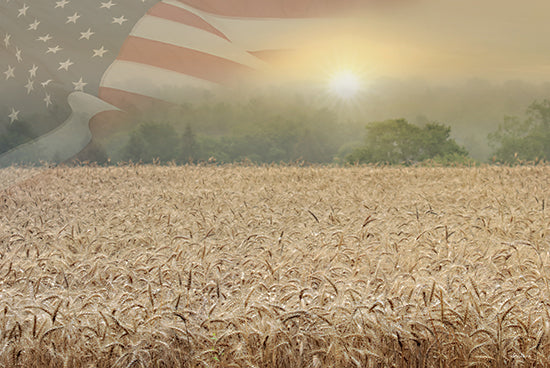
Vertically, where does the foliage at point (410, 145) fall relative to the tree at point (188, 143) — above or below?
above

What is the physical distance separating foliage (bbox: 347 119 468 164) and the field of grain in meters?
29.6

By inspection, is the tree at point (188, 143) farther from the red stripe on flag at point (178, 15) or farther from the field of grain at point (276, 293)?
the field of grain at point (276, 293)

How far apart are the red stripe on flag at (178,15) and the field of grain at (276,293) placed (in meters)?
12.4

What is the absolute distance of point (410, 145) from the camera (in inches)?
1435

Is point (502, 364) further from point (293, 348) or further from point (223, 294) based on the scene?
point (223, 294)

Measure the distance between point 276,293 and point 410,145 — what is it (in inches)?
1377

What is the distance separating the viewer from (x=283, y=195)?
9.27m

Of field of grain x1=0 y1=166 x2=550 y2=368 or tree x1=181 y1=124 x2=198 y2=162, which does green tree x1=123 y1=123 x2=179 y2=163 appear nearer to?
tree x1=181 y1=124 x2=198 y2=162

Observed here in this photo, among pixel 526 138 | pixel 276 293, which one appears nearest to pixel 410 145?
pixel 526 138

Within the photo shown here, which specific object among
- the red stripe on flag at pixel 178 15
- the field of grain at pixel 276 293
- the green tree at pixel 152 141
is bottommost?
the green tree at pixel 152 141

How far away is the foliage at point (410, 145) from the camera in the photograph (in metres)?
36.0

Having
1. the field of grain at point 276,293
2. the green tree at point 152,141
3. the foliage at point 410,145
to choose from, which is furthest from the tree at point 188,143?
the field of grain at point 276,293

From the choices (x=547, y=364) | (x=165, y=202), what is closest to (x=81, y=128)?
(x=165, y=202)

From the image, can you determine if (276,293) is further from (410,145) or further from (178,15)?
(410,145)
